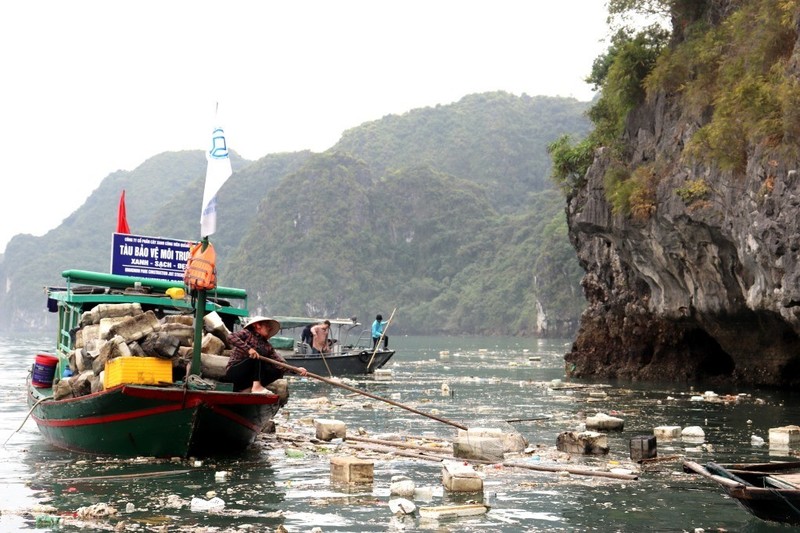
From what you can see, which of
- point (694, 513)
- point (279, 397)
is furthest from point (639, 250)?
point (694, 513)

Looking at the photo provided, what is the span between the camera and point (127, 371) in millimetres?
11570

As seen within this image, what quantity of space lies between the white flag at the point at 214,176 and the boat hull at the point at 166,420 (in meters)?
1.99

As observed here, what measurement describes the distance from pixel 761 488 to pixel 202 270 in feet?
21.5

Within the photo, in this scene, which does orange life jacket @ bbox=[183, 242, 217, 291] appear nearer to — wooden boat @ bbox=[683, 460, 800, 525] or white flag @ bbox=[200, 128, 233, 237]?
white flag @ bbox=[200, 128, 233, 237]

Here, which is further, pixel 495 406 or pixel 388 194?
pixel 388 194

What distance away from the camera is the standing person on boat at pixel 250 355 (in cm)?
1218

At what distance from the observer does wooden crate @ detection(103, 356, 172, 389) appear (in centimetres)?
1157

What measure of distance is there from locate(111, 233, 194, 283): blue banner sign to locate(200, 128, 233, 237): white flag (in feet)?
11.4

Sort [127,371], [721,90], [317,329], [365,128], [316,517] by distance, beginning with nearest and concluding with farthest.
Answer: [316,517] → [127,371] → [721,90] → [317,329] → [365,128]

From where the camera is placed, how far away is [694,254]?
2380 centimetres

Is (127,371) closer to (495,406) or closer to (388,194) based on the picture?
(495,406)

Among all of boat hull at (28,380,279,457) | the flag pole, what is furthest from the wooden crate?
the flag pole

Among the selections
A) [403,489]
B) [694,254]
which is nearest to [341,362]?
[694,254]

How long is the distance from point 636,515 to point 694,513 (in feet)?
1.87
